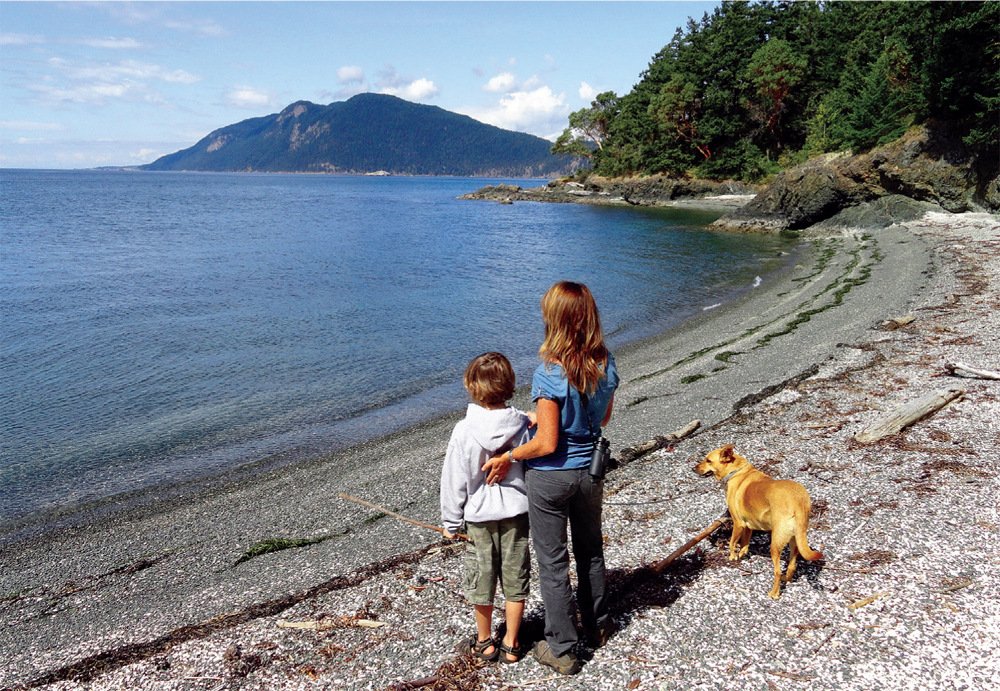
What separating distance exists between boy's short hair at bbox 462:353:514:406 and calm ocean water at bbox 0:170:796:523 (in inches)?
332

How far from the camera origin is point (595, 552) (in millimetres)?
3859

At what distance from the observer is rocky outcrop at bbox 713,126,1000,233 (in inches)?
1304

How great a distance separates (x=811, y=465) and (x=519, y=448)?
192 inches

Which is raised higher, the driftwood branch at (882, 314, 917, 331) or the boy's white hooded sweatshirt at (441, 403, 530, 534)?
the boy's white hooded sweatshirt at (441, 403, 530, 534)

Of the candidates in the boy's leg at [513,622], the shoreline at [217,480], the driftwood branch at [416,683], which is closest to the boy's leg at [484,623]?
the boy's leg at [513,622]

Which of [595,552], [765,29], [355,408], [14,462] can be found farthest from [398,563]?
[765,29]

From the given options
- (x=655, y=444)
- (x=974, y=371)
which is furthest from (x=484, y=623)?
(x=974, y=371)

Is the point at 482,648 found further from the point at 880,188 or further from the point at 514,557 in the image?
the point at 880,188

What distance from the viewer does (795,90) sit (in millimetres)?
66688

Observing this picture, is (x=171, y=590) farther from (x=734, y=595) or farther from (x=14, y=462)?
(x=14, y=462)

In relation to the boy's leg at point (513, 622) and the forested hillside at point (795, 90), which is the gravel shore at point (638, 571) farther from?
the forested hillside at point (795, 90)

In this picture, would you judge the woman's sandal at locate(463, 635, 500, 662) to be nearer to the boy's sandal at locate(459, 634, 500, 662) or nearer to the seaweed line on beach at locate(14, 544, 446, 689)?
the boy's sandal at locate(459, 634, 500, 662)

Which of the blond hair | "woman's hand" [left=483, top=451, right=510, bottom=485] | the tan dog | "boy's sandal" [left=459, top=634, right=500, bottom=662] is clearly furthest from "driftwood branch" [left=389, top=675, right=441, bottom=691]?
the tan dog

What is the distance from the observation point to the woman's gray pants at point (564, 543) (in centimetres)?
356
